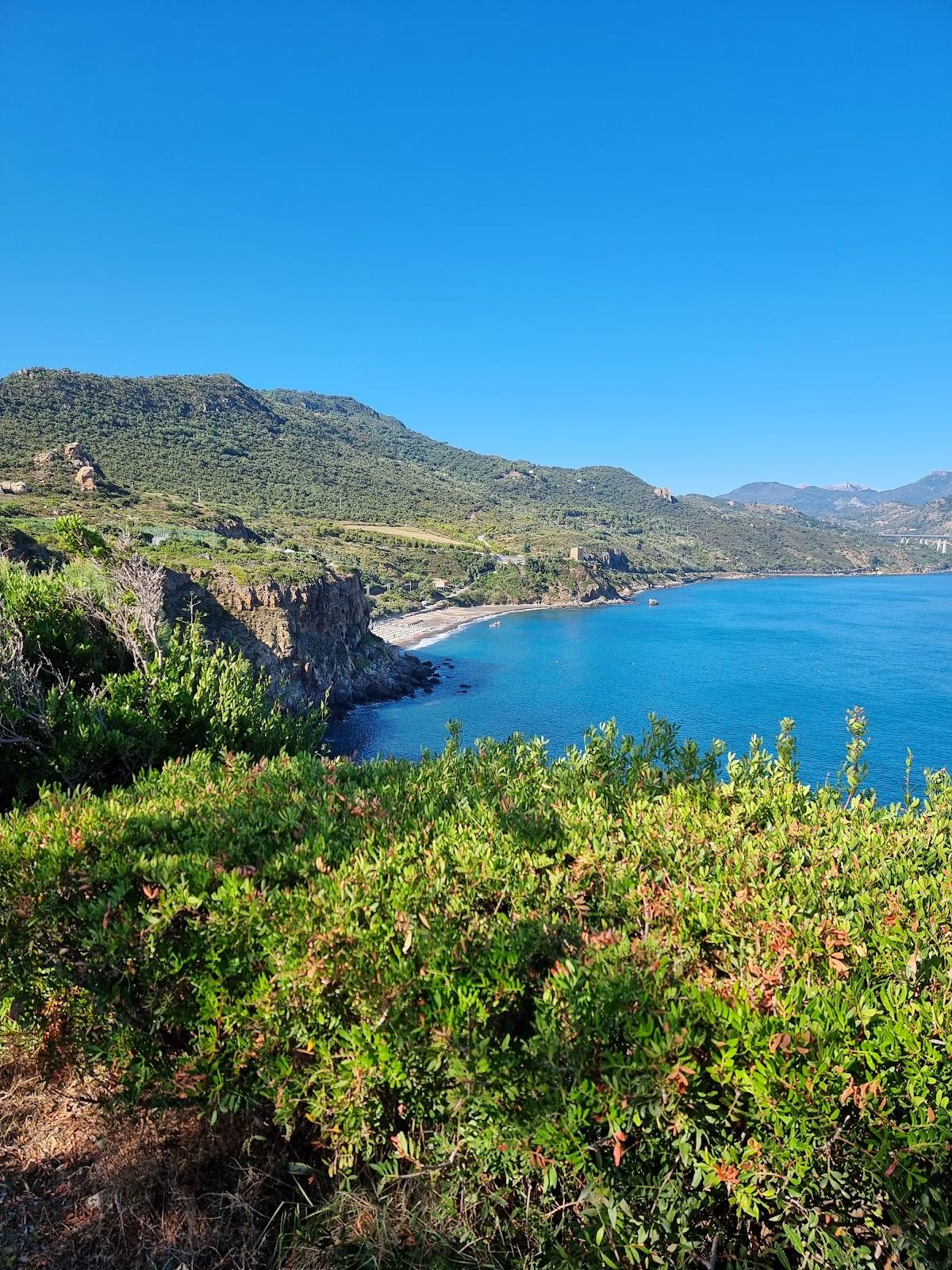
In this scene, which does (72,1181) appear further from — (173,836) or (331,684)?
(331,684)

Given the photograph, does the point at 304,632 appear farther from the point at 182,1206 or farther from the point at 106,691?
the point at 182,1206

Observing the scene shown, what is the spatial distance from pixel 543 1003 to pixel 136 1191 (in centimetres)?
252

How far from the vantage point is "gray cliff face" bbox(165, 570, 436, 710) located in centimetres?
4147

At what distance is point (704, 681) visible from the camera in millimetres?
65688

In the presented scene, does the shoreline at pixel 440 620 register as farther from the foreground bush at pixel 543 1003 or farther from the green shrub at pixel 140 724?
the foreground bush at pixel 543 1003

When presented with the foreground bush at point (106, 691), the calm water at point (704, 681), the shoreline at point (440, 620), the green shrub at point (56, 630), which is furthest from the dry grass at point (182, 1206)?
the shoreline at point (440, 620)

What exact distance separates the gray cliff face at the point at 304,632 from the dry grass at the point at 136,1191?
30.3 metres

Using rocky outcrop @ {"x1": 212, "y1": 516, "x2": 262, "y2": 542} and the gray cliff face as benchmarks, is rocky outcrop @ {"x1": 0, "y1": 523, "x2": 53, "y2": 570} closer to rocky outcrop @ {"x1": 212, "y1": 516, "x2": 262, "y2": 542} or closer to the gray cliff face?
the gray cliff face

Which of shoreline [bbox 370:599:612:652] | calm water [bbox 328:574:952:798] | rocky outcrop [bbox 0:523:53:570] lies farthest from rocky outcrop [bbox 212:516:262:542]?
rocky outcrop [bbox 0:523:53:570]

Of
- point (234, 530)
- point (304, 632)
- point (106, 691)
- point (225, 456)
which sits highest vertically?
point (225, 456)

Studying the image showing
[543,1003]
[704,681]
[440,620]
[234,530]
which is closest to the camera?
[543,1003]

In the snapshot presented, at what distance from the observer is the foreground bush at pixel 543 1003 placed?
224 centimetres

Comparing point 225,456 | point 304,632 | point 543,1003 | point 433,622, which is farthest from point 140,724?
point 225,456

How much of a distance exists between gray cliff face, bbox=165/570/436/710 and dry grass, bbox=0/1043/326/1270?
99.5 ft
